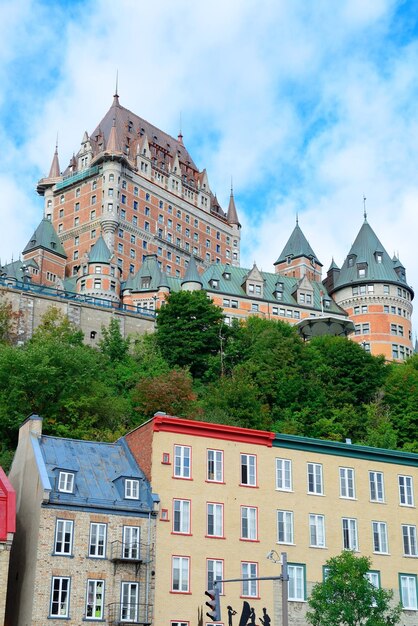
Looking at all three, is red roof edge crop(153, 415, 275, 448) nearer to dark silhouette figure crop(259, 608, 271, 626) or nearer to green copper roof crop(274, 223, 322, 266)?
dark silhouette figure crop(259, 608, 271, 626)

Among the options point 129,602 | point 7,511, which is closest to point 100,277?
point 7,511

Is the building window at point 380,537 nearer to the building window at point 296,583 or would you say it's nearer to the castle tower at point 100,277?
the building window at point 296,583

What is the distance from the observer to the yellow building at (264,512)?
4247 centimetres

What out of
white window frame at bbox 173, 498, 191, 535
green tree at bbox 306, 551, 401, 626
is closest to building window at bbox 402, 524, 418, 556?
green tree at bbox 306, 551, 401, 626

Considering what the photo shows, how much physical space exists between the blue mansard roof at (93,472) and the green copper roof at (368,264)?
73469mm

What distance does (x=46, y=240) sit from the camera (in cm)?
12762

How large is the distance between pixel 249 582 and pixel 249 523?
9.24ft

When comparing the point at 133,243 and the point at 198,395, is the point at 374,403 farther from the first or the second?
the point at 133,243

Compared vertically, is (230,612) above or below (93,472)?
below

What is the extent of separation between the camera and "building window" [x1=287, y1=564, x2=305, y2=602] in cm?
4375

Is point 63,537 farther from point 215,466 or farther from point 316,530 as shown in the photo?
point 316,530

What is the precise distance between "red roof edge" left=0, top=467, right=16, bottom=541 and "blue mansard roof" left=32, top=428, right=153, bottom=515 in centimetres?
166

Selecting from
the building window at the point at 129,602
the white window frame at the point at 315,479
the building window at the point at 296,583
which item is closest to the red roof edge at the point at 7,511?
the building window at the point at 129,602

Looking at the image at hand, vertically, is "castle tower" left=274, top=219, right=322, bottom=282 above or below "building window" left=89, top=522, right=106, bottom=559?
above
